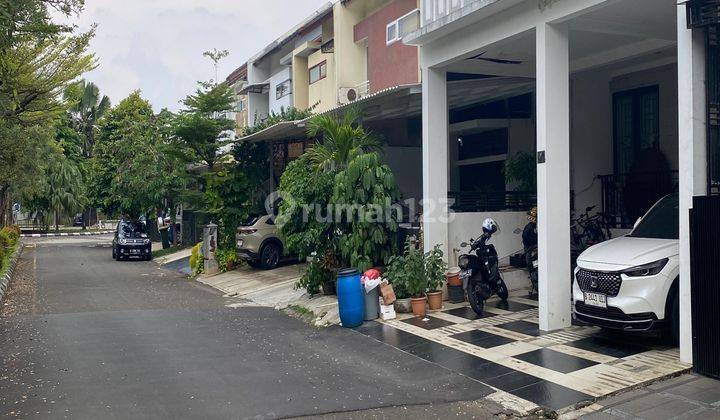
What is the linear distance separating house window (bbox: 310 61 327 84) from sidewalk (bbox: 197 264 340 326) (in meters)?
9.06

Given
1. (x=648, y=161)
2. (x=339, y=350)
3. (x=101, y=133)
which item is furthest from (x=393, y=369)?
(x=101, y=133)

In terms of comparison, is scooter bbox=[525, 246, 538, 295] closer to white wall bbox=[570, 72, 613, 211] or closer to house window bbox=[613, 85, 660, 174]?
white wall bbox=[570, 72, 613, 211]

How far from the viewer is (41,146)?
73.9ft

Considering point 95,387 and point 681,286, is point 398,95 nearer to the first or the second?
point 681,286

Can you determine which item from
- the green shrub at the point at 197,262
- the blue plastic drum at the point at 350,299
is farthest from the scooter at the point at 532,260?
the green shrub at the point at 197,262

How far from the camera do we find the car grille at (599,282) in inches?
300

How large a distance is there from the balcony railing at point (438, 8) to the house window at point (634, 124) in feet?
15.5

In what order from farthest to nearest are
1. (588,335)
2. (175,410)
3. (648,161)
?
(648,161) → (588,335) → (175,410)

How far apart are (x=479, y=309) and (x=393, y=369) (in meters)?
2.86

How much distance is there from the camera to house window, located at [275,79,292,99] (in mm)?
27917

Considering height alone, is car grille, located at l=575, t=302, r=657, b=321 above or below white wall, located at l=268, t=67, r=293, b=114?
below

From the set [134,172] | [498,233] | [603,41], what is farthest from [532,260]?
[134,172]

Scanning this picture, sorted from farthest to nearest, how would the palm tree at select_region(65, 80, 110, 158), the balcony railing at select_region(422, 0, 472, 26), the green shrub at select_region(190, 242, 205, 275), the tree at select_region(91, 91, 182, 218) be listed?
the palm tree at select_region(65, 80, 110, 158) → the tree at select_region(91, 91, 182, 218) → the green shrub at select_region(190, 242, 205, 275) → the balcony railing at select_region(422, 0, 472, 26)

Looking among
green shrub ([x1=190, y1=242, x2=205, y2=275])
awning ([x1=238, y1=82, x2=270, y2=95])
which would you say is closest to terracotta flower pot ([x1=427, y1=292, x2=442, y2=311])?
green shrub ([x1=190, y1=242, x2=205, y2=275])
